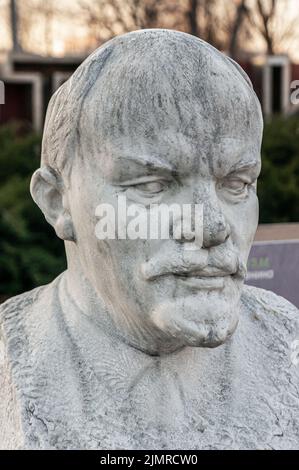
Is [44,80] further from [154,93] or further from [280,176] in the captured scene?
[154,93]

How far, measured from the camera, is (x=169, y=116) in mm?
2234

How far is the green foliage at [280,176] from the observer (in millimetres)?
8188

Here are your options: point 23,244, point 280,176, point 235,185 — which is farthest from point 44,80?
point 235,185

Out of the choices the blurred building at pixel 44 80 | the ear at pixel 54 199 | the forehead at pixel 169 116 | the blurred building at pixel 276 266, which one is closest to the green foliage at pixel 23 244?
the blurred building at pixel 276 266

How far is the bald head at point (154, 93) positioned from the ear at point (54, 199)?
119mm

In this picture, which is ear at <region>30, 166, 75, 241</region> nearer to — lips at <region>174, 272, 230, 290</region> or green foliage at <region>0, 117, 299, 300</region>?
lips at <region>174, 272, 230, 290</region>

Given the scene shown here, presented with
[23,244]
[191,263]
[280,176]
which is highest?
[191,263]

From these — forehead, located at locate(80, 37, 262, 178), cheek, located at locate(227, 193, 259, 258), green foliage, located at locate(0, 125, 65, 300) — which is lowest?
green foliage, located at locate(0, 125, 65, 300)

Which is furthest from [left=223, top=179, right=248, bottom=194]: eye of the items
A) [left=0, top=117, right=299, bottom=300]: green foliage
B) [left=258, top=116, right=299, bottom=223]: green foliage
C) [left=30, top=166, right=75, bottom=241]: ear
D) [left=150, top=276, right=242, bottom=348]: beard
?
[left=258, top=116, right=299, bottom=223]: green foliage

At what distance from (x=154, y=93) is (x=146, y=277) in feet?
1.45

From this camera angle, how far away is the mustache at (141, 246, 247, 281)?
226cm

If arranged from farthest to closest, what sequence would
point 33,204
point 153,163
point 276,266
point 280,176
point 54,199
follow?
1. point 280,176
2. point 33,204
3. point 276,266
4. point 54,199
5. point 153,163

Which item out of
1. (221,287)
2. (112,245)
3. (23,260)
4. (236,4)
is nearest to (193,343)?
→ (221,287)

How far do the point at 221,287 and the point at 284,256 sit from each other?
90.9 inches
